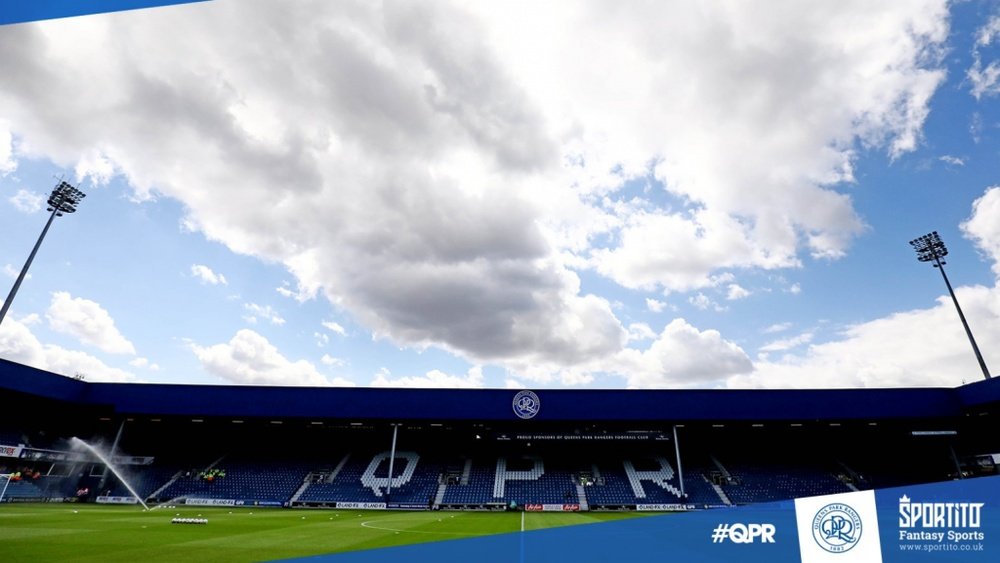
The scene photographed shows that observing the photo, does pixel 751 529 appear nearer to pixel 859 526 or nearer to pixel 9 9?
pixel 859 526

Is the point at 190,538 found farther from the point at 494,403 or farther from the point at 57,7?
the point at 494,403

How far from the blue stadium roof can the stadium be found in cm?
12

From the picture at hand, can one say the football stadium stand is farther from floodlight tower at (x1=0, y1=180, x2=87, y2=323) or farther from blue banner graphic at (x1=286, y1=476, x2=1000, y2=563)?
blue banner graphic at (x1=286, y1=476, x2=1000, y2=563)

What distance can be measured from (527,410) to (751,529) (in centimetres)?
3128

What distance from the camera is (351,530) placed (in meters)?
21.4

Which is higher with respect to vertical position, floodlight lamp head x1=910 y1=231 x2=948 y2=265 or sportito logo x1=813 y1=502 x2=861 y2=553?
floodlight lamp head x1=910 y1=231 x2=948 y2=265

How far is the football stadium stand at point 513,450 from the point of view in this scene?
39.6 metres

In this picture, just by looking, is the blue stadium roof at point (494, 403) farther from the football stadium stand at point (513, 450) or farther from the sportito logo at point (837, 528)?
the sportito logo at point (837, 528)

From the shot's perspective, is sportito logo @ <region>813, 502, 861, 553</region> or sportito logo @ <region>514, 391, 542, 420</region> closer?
sportito logo @ <region>813, 502, 861, 553</region>

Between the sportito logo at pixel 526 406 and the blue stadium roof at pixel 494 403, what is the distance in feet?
1.48

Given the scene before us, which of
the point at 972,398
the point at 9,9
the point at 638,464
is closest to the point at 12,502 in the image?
the point at 9,9

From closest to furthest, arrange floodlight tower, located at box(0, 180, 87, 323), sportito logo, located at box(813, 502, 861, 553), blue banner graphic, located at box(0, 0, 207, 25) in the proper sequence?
blue banner graphic, located at box(0, 0, 207, 25), sportito logo, located at box(813, 502, 861, 553), floodlight tower, located at box(0, 180, 87, 323)

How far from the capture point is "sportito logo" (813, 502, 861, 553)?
9.68 m

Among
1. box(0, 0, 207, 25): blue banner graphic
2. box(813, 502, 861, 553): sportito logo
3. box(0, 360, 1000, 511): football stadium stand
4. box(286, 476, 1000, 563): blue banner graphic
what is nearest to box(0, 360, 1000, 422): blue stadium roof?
box(0, 360, 1000, 511): football stadium stand
